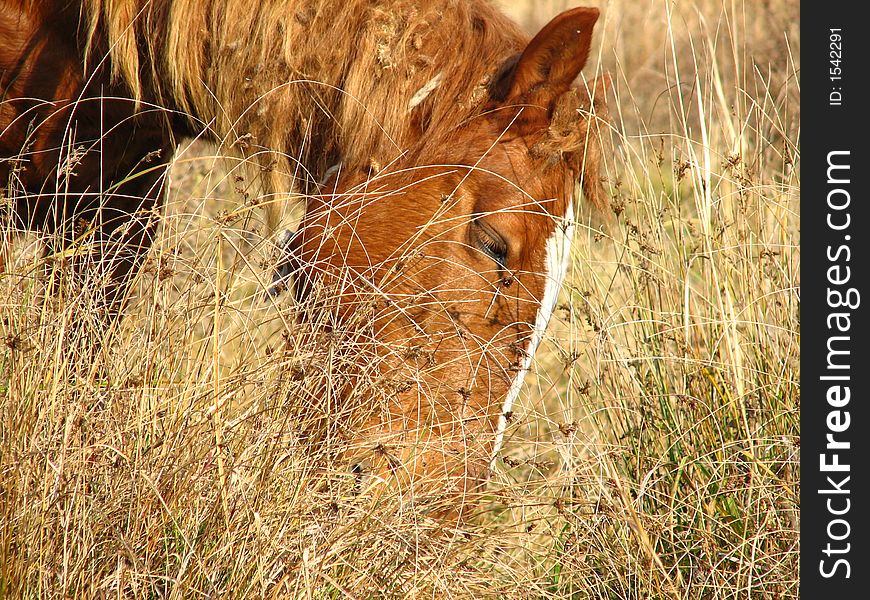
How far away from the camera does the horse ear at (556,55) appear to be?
2006 mm

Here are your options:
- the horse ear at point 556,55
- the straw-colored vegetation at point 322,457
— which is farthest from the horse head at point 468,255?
the straw-colored vegetation at point 322,457

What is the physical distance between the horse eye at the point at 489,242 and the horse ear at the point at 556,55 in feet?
1.17

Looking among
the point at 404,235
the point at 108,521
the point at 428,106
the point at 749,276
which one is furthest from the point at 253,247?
the point at 749,276

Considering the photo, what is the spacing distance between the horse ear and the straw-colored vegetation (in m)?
0.31

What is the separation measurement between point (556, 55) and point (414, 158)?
1.48 ft

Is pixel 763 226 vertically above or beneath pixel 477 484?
above

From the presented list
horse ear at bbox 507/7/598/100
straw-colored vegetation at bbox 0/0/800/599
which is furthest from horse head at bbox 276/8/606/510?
straw-colored vegetation at bbox 0/0/800/599

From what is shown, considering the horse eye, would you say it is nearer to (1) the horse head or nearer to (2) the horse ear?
(1) the horse head

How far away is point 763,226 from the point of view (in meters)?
2.69

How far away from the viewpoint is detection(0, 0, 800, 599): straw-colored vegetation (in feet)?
5.87

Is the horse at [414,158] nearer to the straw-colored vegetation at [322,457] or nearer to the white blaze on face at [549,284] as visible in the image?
the white blaze on face at [549,284]

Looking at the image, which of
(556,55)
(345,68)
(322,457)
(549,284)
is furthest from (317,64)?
(322,457)
